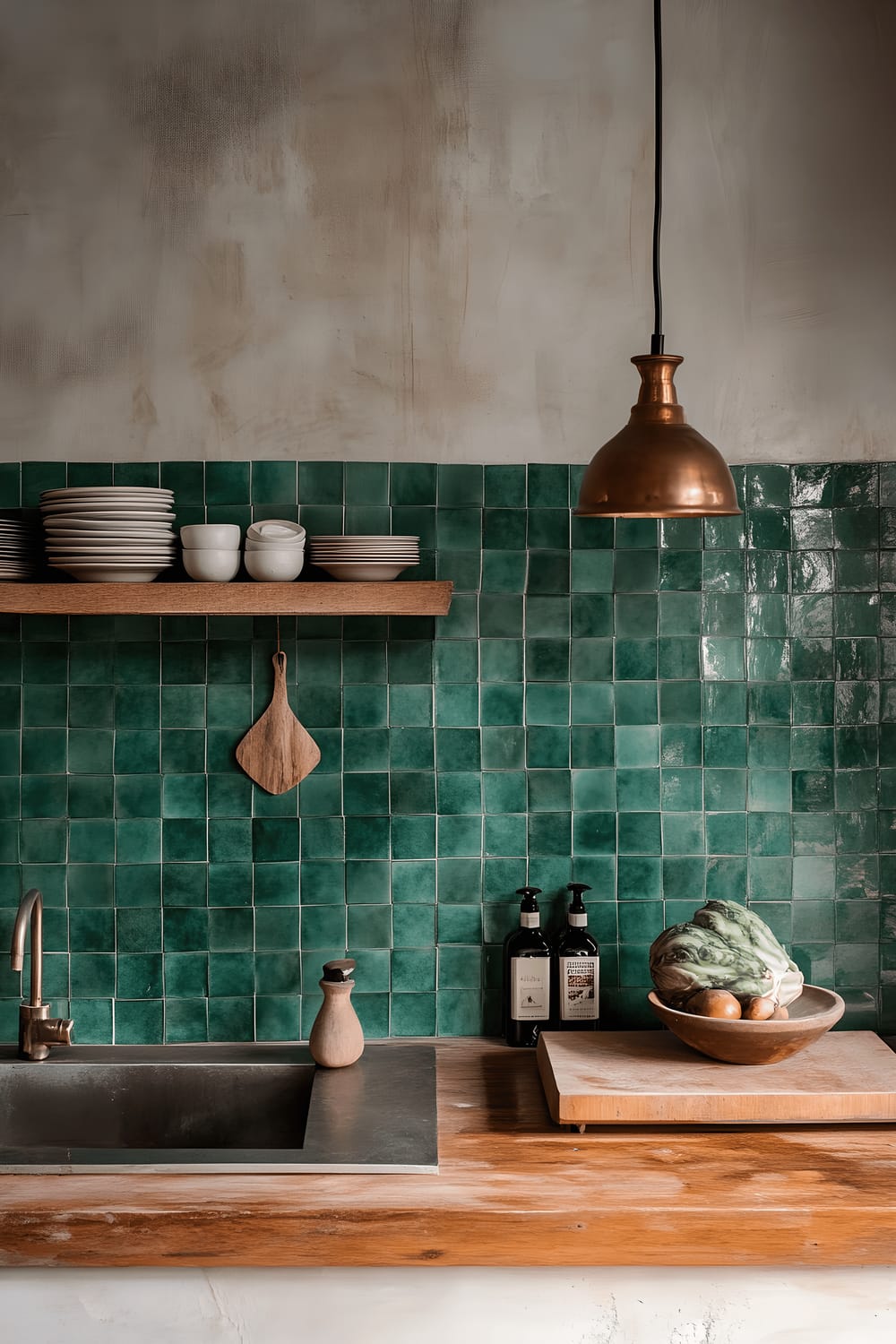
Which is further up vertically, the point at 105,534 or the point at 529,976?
the point at 105,534

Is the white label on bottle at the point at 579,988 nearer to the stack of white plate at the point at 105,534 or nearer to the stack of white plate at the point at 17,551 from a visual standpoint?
the stack of white plate at the point at 105,534

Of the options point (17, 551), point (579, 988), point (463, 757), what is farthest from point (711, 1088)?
point (17, 551)

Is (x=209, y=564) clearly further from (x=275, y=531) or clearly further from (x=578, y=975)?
(x=578, y=975)

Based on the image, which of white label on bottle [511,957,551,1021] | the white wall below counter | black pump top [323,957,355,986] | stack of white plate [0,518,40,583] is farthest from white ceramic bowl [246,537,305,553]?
the white wall below counter

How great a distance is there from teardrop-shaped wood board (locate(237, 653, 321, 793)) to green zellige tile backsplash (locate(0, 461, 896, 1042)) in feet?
0.10

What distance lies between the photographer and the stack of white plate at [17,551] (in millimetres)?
2104

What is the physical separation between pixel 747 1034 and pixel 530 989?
46cm

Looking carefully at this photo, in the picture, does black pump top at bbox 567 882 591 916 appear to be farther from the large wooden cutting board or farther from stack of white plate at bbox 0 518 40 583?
stack of white plate at bbox 0 518 40 583

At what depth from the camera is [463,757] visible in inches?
89.9

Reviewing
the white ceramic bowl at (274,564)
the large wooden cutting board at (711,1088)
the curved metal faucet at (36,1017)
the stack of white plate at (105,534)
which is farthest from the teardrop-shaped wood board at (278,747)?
the large wooden cutting board at (711,1088)

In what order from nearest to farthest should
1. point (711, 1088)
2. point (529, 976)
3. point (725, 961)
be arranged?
point (711, 1088) < point (725, 961) < point (529, 976)

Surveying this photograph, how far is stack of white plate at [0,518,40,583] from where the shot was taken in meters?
2.10

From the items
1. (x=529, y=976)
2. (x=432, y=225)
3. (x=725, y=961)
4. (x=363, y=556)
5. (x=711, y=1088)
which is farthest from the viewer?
(x=432, y=225)

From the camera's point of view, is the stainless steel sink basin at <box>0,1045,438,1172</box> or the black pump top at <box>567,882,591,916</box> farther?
the black pump top at <box>567,882,591,916</box>
